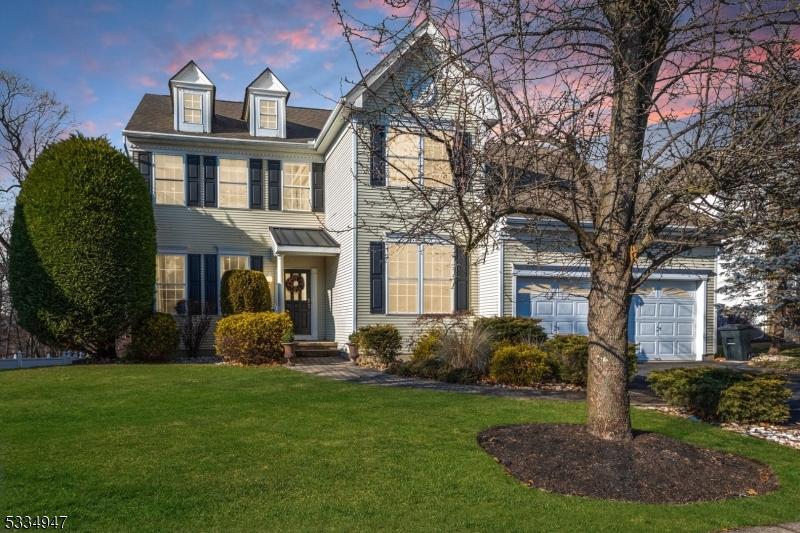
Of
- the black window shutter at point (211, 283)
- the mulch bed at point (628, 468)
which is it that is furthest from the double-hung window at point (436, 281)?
the mulch bed at point (628, 468)

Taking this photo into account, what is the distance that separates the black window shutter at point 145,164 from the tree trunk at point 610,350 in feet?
46.0

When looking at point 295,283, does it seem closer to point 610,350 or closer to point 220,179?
point 220,179

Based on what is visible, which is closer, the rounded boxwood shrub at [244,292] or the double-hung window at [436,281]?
the double-hung window at [436,281]

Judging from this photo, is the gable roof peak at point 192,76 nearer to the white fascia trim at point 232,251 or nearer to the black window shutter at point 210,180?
the black window shutter at point 210,180

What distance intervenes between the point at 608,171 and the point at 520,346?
6.41 meters

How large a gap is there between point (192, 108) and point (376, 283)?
7630 millimetres

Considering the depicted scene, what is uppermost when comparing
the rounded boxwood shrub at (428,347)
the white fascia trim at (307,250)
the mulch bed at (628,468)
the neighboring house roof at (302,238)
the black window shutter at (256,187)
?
the black window shutter at (256,187)

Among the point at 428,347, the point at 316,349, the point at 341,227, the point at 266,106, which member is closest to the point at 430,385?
the point at 428,347

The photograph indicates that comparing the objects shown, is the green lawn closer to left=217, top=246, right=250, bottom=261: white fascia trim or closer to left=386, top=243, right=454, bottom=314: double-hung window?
left=386, top=243, right=454, bottom=314: double-hung window

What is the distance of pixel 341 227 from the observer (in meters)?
16.4

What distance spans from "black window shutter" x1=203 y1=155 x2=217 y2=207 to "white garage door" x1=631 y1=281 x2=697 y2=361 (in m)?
11.8

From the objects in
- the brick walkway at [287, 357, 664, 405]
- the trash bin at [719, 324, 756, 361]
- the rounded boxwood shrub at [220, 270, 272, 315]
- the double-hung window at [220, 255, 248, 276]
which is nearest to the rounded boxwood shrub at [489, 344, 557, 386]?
the brick walkway at [287, 357, 664, 405]

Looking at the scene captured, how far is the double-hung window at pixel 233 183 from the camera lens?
17922 mm

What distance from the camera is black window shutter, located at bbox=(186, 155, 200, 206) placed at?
57.9 ft
